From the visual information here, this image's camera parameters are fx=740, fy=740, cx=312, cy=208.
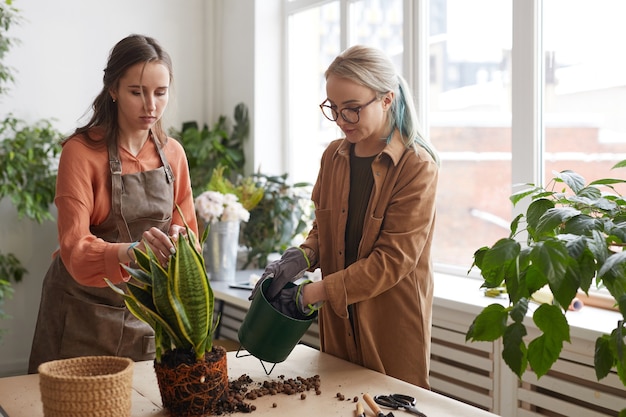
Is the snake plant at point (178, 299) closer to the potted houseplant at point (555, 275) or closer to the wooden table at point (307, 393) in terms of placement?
the wooden table at point (307, 393)

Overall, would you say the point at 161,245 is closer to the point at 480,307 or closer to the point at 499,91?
the point at 480,307

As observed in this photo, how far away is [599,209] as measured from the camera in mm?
1531

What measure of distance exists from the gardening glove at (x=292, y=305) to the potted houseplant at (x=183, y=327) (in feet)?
1.03

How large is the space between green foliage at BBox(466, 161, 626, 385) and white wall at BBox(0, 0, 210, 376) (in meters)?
3.72

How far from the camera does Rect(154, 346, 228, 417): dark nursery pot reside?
173 cm

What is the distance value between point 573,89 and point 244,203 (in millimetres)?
2002

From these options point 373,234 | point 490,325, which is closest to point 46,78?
point 373,234

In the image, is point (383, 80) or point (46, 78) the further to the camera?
point (46, 78)

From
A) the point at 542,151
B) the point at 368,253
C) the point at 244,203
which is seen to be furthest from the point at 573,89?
the point at 244,203

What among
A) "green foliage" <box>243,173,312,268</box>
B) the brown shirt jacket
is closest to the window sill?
the brown shirt jacket

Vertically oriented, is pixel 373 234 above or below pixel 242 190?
below

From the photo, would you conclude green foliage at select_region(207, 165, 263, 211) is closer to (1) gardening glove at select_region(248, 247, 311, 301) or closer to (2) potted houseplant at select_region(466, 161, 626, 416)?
(1) gardening glove at select_region(248, 247, 311, 301)

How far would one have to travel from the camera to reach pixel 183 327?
1.73 metres

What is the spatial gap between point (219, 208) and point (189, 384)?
238 centimetres
